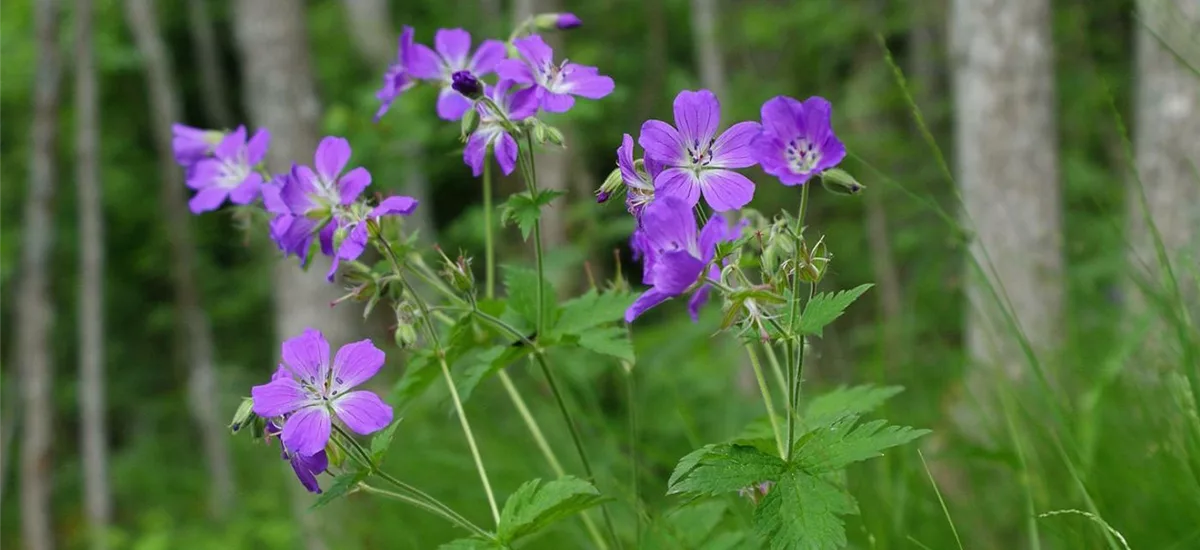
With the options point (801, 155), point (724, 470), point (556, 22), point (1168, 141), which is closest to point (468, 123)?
point (556, 22)

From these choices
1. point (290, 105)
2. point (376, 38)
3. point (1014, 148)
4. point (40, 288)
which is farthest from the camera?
point (376, 38)

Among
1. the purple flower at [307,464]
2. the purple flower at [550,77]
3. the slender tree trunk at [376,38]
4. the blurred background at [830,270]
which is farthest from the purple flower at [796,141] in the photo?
the slender tree trunk at [376,38]

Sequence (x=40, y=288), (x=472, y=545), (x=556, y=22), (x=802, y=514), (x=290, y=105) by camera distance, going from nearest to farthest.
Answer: (x=802, y=514) < (x=472, y=545) < (x=556, y=22) < (x=290, y=105) < (x=40, y=288)

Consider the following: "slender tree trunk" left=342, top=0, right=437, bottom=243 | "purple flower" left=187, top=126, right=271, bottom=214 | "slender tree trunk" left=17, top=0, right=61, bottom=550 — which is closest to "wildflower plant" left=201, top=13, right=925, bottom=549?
"purple flower" left=187, top=126, right=271, bottom=214

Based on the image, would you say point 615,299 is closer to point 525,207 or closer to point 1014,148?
point 525,207

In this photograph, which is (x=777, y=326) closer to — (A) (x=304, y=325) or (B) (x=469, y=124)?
(B) (x=469, y=124)
